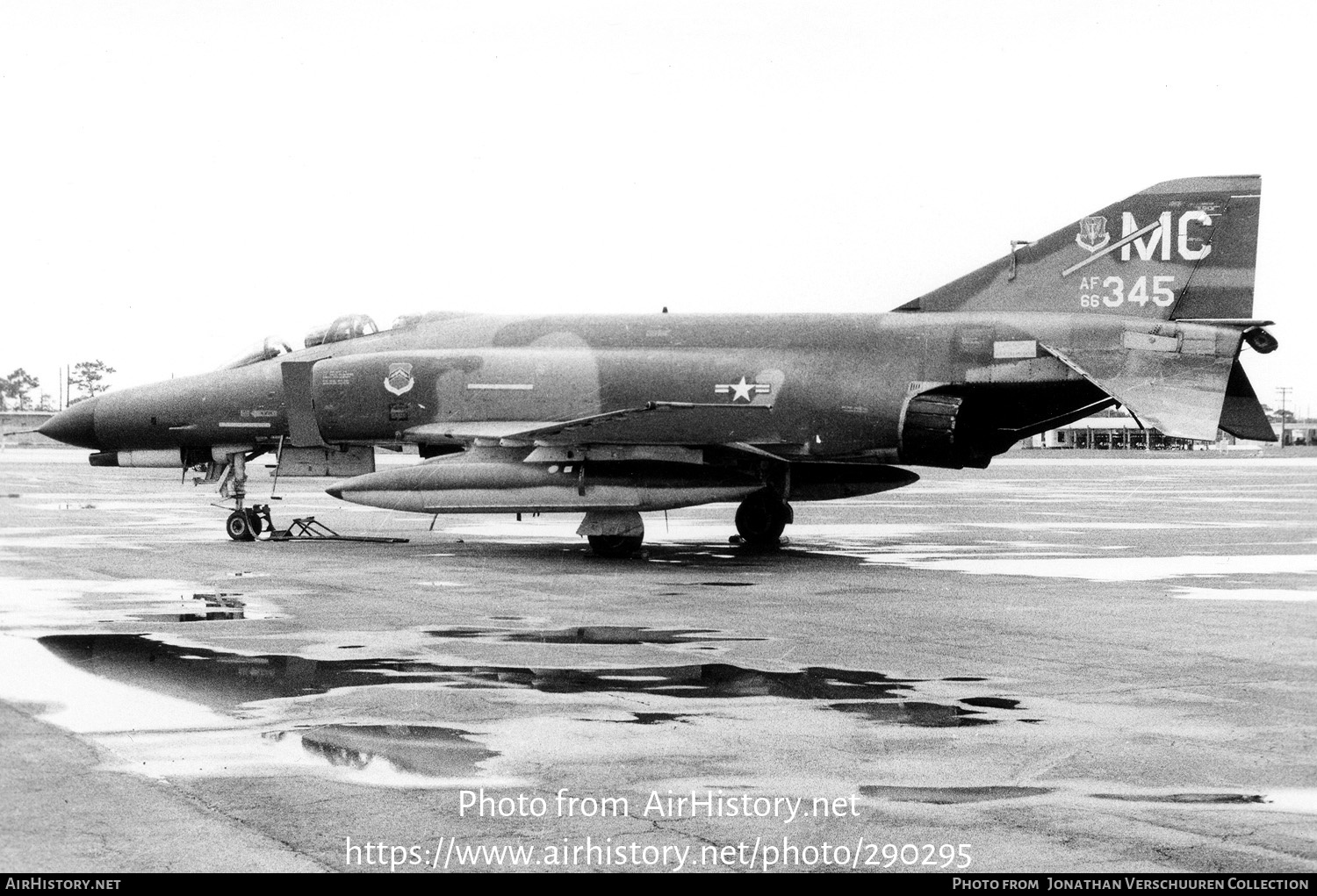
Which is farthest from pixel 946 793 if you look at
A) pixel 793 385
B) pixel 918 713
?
pixel 793 385

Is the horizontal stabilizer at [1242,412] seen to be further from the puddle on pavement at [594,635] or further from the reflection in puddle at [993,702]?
the reflection in puddle at [993,702]

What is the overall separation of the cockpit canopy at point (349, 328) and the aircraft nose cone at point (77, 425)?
3.84m

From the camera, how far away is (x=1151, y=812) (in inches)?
234

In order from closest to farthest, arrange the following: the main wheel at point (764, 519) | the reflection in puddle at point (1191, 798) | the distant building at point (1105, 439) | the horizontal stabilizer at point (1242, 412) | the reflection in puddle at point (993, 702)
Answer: the reflection in puddle at point (1191, 798)
the reflection in puddle at point (993, 702)
the horizontal stabilizer at point (1242, 412)
the main wheel at point (764, 519)
the distant building at point (1105, 439)

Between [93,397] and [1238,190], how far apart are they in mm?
17317

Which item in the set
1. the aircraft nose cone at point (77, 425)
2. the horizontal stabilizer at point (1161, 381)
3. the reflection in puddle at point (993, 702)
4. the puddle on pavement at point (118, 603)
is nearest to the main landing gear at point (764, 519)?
the horizontal stabilizer at point (1161, 381)

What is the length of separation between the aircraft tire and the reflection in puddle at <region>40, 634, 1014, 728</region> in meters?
9.31

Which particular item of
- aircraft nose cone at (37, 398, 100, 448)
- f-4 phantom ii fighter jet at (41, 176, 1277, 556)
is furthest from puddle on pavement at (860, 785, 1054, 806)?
aircraft nose cone at (37, 398, 100, 448)

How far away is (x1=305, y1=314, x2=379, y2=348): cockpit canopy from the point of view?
2256 centimetres

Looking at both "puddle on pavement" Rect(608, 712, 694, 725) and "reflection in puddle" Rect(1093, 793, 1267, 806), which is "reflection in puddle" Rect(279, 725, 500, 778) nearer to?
"puddle on pavement" Rect(608, 712, 694, 725)

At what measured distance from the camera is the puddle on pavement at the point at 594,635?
11117 mm

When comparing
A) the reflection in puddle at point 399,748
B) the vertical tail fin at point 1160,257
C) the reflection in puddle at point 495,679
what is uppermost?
the vertical tail fin at point 1160,257

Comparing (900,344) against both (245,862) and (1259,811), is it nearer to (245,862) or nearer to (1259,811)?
(1259,811)

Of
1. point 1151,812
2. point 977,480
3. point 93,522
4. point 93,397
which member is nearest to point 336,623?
point 1151,812
